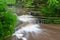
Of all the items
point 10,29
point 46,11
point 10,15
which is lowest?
point 46,11

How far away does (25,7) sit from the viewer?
27.9 feet

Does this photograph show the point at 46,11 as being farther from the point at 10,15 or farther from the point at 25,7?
the point at 10,15

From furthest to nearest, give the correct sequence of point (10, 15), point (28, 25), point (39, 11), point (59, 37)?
1. point (39, 11)
2. point (28, 25)
3. point (59, 37)
4. point (10, 15)

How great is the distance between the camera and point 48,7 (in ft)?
25.5

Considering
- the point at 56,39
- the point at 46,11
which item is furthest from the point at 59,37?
the point at 46,11

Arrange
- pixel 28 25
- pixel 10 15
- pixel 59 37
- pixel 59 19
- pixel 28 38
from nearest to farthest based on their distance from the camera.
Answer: pixel 10 15 → pixel 28 38 → pixel 59 37 → pixel 28 25 → pixel 59 19

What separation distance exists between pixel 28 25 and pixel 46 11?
47.8 inches

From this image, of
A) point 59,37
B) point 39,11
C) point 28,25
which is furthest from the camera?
point 39,11

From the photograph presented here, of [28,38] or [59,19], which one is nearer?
[28,38]

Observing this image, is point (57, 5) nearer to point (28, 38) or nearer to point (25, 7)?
point (25, 7)

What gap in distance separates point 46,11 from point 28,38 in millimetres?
2781

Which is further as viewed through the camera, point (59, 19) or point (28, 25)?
point (59, 19)

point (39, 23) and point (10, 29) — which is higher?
point (10, 29)

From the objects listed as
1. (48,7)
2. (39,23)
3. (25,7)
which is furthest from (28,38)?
(25,7)
